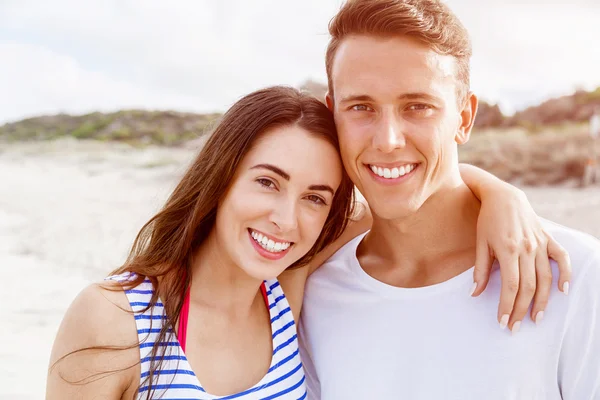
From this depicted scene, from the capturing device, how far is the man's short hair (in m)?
2.61

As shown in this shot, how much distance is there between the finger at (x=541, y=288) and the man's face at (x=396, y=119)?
581 mm

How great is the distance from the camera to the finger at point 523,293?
2.28m

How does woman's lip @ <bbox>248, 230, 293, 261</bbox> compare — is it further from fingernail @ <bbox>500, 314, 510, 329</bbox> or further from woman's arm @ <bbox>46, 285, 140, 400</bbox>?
fingernail @ <bbox>500, 314, 510, 329</bbox>

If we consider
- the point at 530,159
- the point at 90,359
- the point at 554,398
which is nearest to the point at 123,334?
the point at 90,359

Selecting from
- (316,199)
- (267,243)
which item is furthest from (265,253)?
(316,199)

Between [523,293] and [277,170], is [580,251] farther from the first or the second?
[277,170]

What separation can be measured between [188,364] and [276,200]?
0.77 meters

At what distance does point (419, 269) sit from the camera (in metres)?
2.77

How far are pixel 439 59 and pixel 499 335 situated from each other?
117 cm

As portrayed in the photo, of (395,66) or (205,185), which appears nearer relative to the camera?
(395,66)

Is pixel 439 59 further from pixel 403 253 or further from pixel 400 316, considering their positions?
pixel 400 316

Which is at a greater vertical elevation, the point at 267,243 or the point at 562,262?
the point at 562,262

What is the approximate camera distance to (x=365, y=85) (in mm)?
2621

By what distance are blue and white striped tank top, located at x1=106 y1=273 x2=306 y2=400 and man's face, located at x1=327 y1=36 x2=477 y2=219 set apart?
2.37ft
